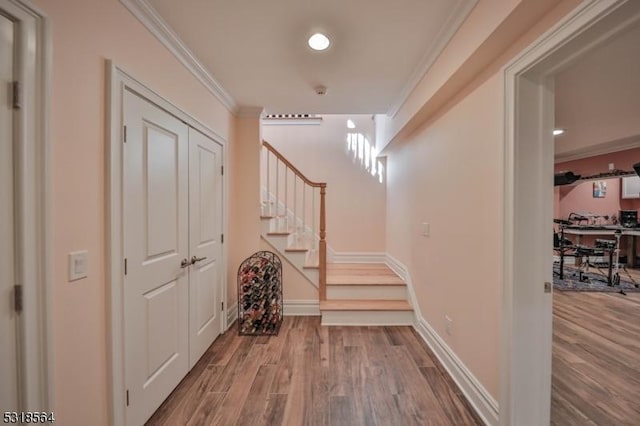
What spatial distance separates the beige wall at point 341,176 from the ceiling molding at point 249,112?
1319 millimetres

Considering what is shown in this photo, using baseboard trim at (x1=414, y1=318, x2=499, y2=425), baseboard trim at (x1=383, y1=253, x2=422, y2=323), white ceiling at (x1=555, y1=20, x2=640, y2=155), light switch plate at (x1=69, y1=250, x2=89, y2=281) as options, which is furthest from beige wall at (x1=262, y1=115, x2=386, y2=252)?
light switch plate at (x1=69, y1=250, x2=89, y2=281)

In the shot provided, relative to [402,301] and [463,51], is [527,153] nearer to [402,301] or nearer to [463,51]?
[463,51]

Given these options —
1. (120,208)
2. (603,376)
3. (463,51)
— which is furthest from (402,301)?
(120,208)

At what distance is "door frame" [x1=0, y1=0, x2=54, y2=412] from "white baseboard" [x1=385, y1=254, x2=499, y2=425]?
7.25 ft

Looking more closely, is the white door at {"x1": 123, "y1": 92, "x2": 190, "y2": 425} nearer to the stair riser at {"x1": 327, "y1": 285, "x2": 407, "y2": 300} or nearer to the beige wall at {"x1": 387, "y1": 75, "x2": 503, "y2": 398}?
the stair riser at {"x1": 327, "y1": 285, "x2": 407, "y2": 300}

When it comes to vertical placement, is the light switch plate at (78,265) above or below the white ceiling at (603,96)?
below

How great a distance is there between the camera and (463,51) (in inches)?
61.6

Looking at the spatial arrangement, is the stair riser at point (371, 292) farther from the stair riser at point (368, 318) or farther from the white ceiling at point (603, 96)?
the white ceiling at point (603, 96)

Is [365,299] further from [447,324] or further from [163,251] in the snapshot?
[163,251]

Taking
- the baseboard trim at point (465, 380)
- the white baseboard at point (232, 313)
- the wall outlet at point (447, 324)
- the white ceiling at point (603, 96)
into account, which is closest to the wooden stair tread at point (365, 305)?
the baseboard trim at point (465, 380)

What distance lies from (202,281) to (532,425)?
8.02 ft

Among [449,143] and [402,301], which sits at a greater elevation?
[449,143]

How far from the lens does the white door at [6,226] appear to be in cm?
89

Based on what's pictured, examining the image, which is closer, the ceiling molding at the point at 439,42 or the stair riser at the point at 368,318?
the ceiling molding at the point at 439,42
